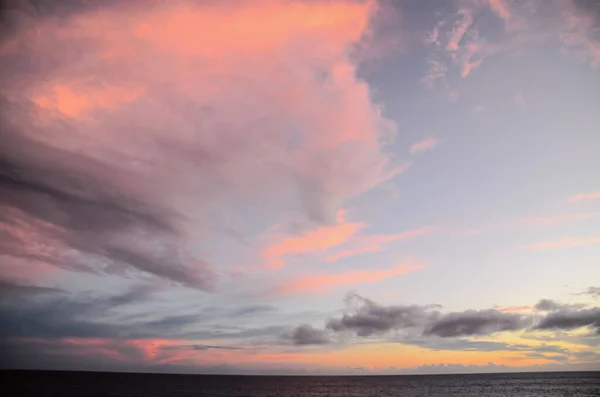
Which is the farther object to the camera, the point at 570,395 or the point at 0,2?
the point at 570,395

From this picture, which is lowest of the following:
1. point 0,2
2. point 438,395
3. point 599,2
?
point 438,395

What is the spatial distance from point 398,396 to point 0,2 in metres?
77.2

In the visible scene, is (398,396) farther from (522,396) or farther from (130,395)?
(130,395)

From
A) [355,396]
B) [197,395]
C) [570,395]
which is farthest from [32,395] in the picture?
[570,395]

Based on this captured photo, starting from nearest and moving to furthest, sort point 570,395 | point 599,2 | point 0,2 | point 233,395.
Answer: point 0,2, point 599,2, point 570,395, point 233,395

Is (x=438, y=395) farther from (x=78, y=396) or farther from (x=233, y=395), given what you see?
(x=78, y=396)

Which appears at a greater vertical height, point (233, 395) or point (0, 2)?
point (0, 2)

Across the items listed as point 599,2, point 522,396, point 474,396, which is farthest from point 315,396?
point 599,2

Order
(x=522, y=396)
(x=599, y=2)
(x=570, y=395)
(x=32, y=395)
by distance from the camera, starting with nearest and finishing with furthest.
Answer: (x=599, y=2) < (x=32, y=395) < (x=570, y=395) < (x=522, y=396)

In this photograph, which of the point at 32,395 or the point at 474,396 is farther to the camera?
the point at 474,396

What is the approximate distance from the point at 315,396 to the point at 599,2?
70.6m

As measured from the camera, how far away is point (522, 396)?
66.7 m

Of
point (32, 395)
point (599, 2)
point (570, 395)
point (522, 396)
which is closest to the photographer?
point (599, 2)

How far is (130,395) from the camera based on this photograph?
212ft
